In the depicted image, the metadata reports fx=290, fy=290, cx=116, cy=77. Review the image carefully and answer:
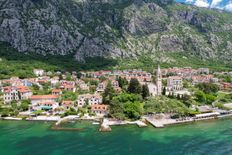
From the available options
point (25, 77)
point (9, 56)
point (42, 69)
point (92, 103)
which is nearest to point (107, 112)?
point (92, 103)

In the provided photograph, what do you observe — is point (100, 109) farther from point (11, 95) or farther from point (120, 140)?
point (11, 95)

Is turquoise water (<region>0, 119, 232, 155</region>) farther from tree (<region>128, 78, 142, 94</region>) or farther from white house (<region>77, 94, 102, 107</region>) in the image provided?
tree (<region>128, 78, 142, 94</region>)

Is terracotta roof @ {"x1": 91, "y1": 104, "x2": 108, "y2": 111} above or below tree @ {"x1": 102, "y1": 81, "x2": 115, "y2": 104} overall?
below

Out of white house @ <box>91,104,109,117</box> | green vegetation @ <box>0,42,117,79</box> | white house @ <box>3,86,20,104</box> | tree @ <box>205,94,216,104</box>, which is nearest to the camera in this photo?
white house @ <box>91,104,109,117</box>

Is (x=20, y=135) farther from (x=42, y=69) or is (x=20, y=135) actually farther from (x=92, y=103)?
(x=42, y=69)

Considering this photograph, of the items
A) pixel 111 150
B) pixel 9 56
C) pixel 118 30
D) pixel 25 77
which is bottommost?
pixel 111 150

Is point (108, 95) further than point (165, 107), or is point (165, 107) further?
point (108, 95)

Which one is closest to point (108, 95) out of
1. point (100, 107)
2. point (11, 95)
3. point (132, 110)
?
point (100, 107)

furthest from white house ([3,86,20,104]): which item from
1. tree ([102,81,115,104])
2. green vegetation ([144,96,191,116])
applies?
green vegetation ([144,96,191,116])
